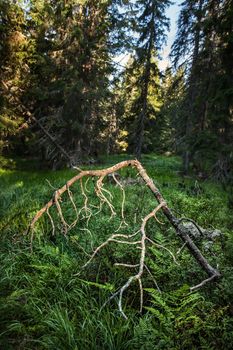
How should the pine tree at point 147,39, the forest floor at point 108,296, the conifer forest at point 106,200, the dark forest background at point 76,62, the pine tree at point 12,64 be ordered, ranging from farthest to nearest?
1. the pine tree at point 147,39
2. the dark forest background at point 76,62
3. the pine tree at point 12,64
4. the conifer forest at point 106,200
5. the forest floor at point 108,296

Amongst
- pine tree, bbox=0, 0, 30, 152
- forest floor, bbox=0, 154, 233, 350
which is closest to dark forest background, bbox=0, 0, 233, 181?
pine tree, bbox=0, 0, 30, 152

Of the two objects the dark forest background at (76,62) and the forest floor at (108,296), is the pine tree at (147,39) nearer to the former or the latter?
the dark forest background at (76,62)

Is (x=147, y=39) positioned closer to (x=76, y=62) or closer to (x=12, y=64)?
(x=76, y=62)

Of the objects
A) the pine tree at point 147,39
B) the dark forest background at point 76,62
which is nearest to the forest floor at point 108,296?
the dark forest background at point 76,62

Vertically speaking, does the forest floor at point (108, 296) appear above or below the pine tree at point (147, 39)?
below

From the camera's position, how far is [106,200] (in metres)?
3.05

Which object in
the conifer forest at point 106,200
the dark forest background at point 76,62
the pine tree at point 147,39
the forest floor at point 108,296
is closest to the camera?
the forest floor at point 108,296

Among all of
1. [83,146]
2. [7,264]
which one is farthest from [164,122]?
[7,264]

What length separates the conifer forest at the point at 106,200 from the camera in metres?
3.04

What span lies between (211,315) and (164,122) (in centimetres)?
3588

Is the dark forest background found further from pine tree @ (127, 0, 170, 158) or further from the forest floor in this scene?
the forest floor

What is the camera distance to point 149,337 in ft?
8.37

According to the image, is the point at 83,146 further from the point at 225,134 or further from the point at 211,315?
the point at 211,315

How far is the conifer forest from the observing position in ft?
9.96
